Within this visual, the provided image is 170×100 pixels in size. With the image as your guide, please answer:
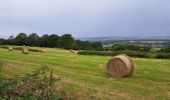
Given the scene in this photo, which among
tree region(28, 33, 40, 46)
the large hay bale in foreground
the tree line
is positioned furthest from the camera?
tree region(28, 33, 40, 46)

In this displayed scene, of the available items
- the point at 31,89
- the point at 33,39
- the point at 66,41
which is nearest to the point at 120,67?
the point at 31,89

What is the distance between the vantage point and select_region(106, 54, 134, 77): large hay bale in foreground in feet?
70.8

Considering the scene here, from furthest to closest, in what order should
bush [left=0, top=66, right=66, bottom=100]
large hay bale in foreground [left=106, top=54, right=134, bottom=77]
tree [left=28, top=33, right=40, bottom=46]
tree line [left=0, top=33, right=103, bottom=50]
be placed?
tree [left=28, top=33, right=40, bottom=46] < tree line [left=0, top=33, right=103, bottom=50] < large hay bale in foreground [left=106, top=54, right=134, bottom=77] < bush [left=0, top=66, right=66, bottom=100]

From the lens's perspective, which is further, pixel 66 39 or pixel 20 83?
pixel 66 39

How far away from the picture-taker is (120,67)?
2180cm

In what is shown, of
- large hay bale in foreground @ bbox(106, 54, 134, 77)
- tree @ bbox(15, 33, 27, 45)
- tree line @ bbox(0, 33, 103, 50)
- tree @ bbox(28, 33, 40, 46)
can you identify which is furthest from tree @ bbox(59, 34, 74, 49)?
large hay bale in foreground @ bbox(106, 54, 134, 77)

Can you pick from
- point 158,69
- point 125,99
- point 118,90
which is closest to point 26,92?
point 125,99

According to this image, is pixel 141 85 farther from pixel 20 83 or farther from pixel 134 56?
pixel 134 56

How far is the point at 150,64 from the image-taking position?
28.5 meters

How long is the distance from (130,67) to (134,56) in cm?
1511

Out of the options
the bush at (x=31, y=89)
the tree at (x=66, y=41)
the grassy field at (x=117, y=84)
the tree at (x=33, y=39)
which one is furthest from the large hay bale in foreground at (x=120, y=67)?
the tree at (x=33, y=39)

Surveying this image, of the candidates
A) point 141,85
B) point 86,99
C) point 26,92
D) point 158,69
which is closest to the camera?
point 26,92

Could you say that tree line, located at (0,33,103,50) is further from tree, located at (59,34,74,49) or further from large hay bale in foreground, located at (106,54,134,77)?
large hay bale in foreground, located at (106,54,134,77)

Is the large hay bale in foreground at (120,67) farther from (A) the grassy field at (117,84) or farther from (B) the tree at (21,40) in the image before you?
(B) the tree at (21,40)
